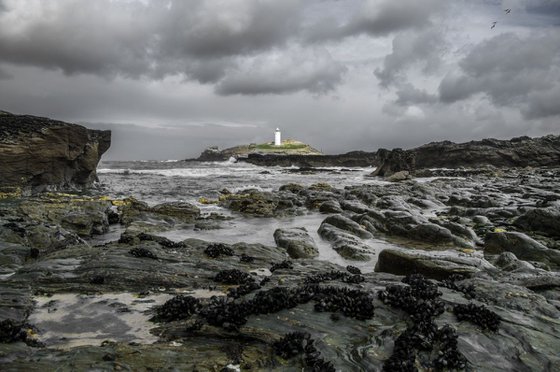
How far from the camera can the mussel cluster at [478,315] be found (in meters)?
5.46

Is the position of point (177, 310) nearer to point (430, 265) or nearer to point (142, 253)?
point (142, 253)

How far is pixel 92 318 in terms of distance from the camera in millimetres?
6391

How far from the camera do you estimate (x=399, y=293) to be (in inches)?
245

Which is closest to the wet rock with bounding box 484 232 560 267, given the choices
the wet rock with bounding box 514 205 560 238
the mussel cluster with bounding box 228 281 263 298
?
the wet rock with bounding box 514 205 560 238

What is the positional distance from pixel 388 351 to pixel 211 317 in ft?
8.19

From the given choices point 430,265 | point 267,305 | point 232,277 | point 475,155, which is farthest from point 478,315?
point 475,155

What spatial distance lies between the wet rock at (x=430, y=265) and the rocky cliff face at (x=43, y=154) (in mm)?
27185

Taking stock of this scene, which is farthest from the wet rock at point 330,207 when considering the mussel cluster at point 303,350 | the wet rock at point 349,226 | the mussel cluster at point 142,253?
the mussel cluster at point 303,350

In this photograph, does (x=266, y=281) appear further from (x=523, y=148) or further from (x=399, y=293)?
(x=523, y=148)

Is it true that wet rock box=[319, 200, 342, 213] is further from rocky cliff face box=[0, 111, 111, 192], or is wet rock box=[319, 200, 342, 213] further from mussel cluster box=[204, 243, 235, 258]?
rocky cliff face box=[0, 111, 111, 192]

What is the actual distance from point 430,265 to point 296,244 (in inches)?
196

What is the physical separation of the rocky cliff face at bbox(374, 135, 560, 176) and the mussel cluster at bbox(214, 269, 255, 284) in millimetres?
64230

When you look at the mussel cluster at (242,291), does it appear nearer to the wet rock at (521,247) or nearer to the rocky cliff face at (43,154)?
the wet rock at (521,247)

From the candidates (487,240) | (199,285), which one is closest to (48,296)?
(199,285)
